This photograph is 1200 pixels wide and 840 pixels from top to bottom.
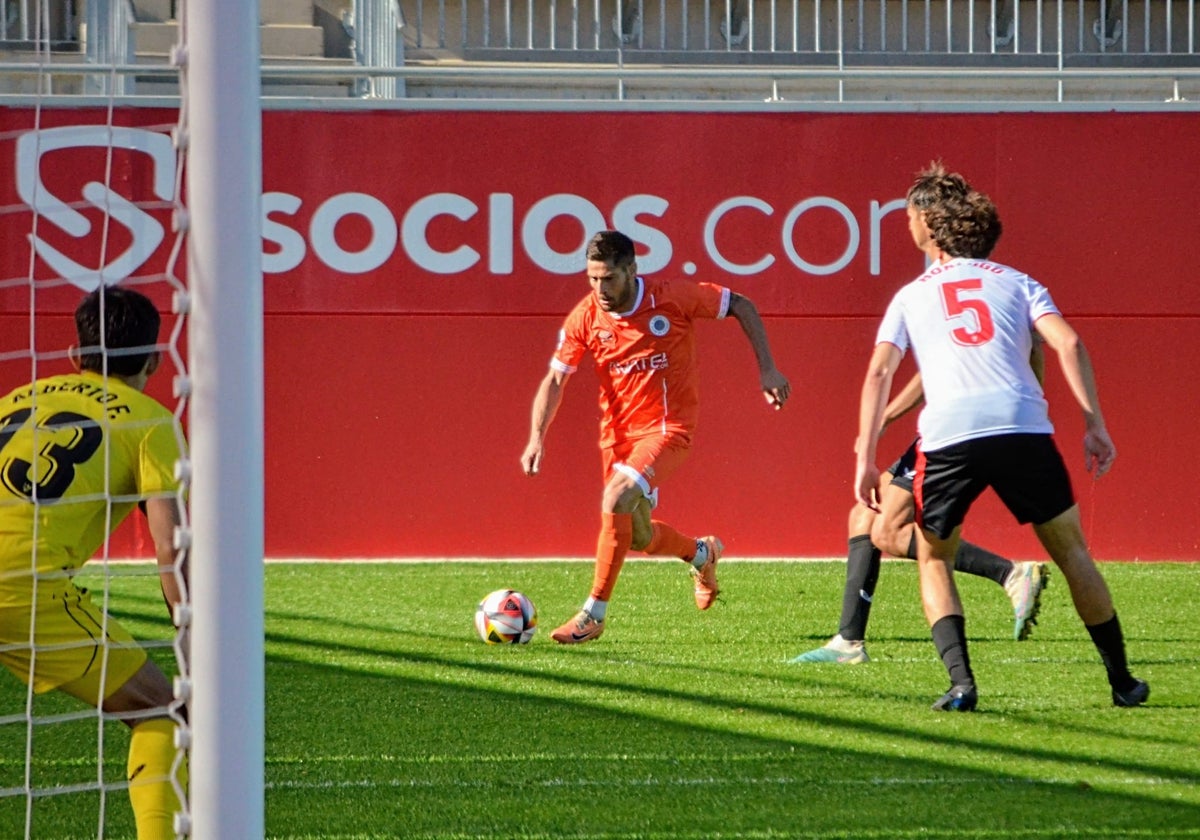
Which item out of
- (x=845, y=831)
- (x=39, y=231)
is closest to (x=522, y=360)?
(x=39, y=231)

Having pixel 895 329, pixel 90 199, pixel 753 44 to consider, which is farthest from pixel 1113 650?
pixel 753 44

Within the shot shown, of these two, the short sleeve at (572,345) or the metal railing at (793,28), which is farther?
the metal railing at (793,28)

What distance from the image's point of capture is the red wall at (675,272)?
11.2 meters

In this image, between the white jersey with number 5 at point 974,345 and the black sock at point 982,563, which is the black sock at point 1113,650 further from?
the black sock at point 982,563

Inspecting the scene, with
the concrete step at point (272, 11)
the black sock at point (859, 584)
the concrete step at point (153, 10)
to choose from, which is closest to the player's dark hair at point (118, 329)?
the black sock at point (859, 584)

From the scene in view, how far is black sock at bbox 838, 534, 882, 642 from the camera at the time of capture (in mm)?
6711

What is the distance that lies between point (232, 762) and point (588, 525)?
27.7ft

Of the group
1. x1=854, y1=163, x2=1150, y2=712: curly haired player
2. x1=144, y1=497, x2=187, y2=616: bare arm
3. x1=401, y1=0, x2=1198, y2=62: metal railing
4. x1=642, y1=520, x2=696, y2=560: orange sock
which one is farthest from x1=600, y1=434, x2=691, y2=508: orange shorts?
x1=401, y1=0, x2=1198, y2=62: metal railing

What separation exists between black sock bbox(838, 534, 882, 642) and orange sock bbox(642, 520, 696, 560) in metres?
1.31

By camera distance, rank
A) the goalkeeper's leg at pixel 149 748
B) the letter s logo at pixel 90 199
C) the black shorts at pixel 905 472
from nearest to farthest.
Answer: the goalkeeper's leg at pixel 149 748 → the black shorts at pixel 905 472 → the letter s logo at pixel 90 199

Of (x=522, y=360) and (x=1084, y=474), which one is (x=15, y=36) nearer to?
(x=522, y=360)

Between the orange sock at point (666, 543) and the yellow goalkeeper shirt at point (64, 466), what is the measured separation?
4.17 m

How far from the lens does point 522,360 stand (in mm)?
11258

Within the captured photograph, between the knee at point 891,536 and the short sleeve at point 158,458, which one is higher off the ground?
the short sleeve at point 158,458
